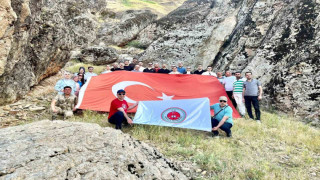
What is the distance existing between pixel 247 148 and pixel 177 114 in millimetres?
2150

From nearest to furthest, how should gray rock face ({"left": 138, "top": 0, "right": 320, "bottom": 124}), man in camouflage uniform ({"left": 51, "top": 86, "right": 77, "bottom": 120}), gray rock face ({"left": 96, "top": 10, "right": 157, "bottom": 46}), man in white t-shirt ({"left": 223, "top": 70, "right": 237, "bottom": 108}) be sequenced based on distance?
man in camouflage uniform ({"left": 51, "top": 86, "right": 77, "bottom": 120}) < man in white t-shirt ({"left": 223, "top": 70, "right": 237, "bottom": 108}) < gray rock face ({"left": 138, "top": 0, "right": 320, "bottom": 124}) < gray rock face ({"left": 96, "top": 10, "right": 157, "bottom": 46})

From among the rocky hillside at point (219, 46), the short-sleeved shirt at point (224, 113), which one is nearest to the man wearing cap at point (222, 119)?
the short-sleeved shirt at point (224, 113)

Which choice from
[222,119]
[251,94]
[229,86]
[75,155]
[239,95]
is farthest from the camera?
[229,86]

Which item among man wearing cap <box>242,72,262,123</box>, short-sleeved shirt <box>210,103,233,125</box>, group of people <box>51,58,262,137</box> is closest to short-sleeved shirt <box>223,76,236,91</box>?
group of people <box>51,58,262,137</box>

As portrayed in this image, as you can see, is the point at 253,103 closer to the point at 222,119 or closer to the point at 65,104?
the point at 222,119

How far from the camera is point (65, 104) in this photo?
6.96 metres

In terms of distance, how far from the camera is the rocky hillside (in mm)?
7215

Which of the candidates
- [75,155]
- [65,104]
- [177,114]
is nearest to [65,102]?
[65,104]

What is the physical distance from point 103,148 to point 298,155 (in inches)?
175

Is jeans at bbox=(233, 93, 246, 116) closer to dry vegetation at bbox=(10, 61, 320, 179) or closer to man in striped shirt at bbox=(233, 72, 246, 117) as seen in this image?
man in striped shirt at bbox=(233, 72, 246, 117)

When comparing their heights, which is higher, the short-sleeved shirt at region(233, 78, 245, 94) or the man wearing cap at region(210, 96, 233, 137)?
the short-sleeved shirt at region(233, 78, 245, 94)

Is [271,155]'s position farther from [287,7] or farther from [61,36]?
[287,7]

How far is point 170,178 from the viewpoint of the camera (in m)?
2.72

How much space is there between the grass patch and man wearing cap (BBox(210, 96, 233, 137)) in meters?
0.27
